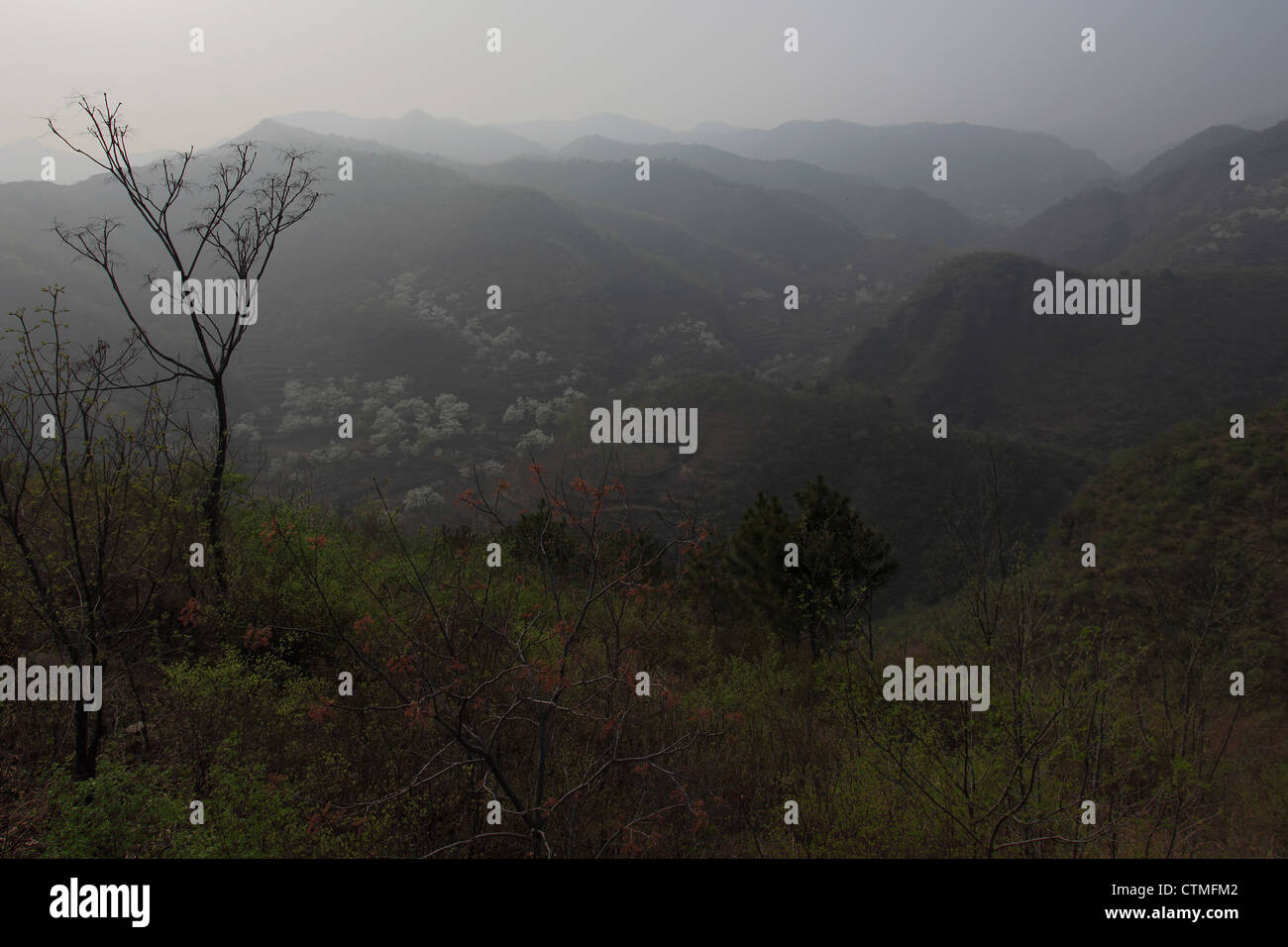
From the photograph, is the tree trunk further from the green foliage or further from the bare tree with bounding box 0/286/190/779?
the green foliage

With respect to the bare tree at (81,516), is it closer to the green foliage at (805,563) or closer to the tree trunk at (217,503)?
the tree trunk at (217,503)

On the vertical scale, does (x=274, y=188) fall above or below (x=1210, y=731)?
above

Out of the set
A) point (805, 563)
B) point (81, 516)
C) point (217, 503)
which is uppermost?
point (217, 503)

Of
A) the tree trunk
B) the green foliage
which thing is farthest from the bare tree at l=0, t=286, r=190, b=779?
the green foliage

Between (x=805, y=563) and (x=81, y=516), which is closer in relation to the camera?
(x=81, y=516)

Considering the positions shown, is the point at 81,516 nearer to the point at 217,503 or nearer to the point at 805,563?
the point at 217,503

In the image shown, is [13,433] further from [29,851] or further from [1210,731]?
[1210,731]

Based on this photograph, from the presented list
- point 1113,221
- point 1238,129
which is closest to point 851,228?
point 1113,221

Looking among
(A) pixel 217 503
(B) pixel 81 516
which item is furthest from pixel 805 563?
(B) pixel 81 516

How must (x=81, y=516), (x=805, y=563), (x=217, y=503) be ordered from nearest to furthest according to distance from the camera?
(x=81, y=516), (x=217, y=503), (x=805, y=563)

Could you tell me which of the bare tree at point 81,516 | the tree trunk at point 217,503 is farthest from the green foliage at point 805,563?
the bare tree at point 81,516
